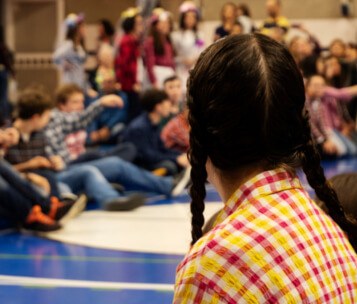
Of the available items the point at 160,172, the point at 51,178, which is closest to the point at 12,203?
the point at 51,178

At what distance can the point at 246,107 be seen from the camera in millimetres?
1119

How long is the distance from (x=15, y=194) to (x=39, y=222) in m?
0.21

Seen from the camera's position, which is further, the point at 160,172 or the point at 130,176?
the point at 160,172

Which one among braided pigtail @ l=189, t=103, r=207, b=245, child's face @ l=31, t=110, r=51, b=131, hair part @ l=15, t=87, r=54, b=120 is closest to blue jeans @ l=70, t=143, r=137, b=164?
child's face @ l=31, t=110, r=51, b=131

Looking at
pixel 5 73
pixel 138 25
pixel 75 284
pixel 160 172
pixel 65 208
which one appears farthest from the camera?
pixel 5 73

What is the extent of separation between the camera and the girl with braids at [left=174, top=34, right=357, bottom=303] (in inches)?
42.7

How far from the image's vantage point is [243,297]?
1070mm

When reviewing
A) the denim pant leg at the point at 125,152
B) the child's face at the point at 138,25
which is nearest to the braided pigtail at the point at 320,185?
the denim pant leg at the point at 125,152

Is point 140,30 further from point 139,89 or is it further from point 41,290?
point 41,290

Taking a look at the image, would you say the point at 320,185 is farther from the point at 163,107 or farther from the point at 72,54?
the point at 72,54

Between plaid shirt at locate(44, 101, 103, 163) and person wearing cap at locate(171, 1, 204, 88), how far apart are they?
379 centimetres

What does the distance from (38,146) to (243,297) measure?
4.02m

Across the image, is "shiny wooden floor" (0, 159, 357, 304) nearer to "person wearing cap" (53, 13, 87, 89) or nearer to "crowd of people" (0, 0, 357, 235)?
"crowd of people" (0, 0, 357, 235)

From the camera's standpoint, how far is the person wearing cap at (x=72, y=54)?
32.6ft
